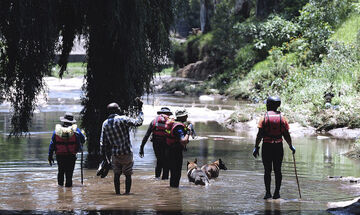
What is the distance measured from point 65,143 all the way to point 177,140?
6.71 ft

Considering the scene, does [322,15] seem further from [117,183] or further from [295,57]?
[117,183]

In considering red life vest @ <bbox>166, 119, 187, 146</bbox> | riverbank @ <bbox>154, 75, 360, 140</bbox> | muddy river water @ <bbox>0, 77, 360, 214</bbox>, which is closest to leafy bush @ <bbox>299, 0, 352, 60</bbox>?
riverbank @ <bbox>154, 75, 360, 140</bbox>

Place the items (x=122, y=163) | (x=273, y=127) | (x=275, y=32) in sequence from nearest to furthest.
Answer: (x=273, y=127) < (x=122, y=163) < (x=275, y=32)

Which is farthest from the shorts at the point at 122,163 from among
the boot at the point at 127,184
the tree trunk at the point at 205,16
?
the tree trunk at the point at 205,16

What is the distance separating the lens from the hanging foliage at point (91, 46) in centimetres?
1161

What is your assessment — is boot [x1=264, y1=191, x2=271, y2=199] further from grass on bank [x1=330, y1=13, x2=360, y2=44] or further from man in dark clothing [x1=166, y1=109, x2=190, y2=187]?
grass on bank [x1=330, y1=13, x2=360, y2=44]

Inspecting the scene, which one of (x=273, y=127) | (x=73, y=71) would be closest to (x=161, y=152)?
(x=273, y=127)

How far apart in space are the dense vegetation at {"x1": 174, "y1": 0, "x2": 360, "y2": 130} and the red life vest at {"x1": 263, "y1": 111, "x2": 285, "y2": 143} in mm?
11232

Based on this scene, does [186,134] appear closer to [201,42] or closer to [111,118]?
[111,118]

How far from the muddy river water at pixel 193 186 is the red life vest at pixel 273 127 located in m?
1.05

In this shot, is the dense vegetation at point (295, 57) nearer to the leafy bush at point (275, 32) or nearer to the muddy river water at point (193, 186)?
the leafy bush at point (275, 32)

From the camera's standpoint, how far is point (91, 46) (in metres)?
14.7

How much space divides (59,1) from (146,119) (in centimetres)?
1247

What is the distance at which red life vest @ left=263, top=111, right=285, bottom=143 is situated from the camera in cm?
1042
